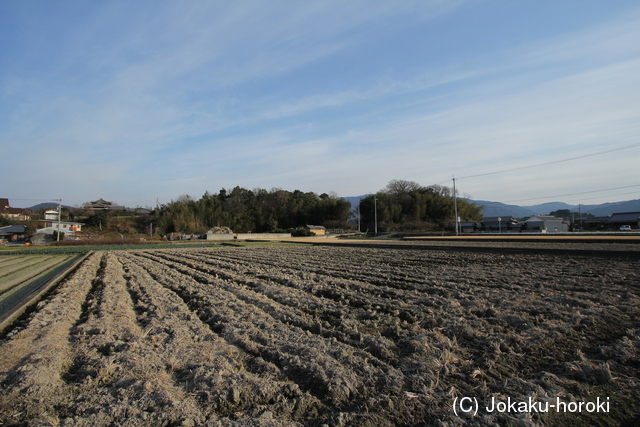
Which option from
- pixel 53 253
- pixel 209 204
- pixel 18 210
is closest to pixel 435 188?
pixel 209 204

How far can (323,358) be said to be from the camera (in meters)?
3.11

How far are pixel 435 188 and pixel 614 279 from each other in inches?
2133

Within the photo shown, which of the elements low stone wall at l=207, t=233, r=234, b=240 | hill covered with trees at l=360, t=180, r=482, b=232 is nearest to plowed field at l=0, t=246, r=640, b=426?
low stone wall at l=207, t=233, r=234, b=240

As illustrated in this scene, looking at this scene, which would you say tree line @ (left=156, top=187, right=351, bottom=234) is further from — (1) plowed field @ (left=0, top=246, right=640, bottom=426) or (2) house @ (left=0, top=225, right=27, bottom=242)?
(1) plowed field @ (left=0, top=246, right=640, bottom=426)

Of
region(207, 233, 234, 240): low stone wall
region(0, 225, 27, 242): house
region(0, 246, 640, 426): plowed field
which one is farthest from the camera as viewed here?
region(0, 225, 27, 242): house

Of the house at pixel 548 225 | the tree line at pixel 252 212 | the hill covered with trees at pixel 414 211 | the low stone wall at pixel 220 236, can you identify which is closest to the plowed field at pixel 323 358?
the low stone wall at pixel 220 236

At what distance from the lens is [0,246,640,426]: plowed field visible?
229 centimetres

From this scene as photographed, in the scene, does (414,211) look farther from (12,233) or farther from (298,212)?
(12,233)

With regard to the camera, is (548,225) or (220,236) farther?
(548,225)

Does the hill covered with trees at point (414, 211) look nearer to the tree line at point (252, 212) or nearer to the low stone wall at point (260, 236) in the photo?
the tree line at point (252, 212)

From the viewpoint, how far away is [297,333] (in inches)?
154

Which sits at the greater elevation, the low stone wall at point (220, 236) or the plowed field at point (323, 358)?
the low stone wall at point (220, 236)

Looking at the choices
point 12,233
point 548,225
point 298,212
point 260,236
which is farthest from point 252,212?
point 548,225

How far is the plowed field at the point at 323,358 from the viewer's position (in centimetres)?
229
